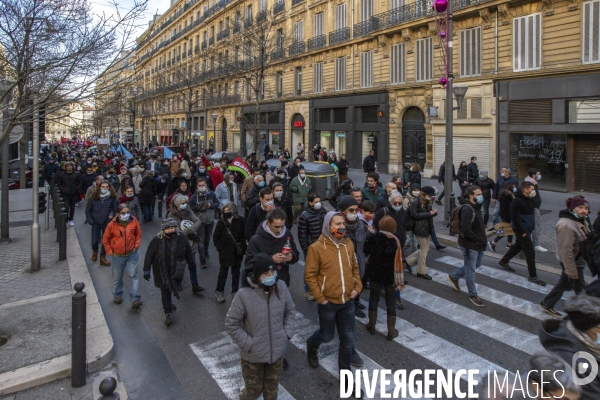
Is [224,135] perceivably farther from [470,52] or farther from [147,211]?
[147,211]

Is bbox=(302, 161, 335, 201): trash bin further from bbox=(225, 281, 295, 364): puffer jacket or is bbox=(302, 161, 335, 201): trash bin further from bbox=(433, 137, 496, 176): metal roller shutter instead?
bbox=(225, 281, 295, 364): puffer jacket

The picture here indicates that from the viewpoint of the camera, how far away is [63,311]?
241 inches

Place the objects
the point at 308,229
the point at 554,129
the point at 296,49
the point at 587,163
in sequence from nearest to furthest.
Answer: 1. the point at 308,229
2. the point at 587,163
3. the point at 554,129
4. the point at 296,49

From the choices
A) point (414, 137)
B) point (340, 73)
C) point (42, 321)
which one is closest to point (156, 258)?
point (42, 321)

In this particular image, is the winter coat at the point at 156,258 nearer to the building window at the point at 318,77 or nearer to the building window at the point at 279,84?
the building window at the point at 318,77

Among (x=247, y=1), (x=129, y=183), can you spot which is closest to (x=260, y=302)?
(x=129, y=183)

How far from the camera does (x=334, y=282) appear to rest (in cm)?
436

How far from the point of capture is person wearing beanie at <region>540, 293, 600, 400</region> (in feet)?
8.21

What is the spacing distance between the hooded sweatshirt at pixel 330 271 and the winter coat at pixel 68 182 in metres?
9.37

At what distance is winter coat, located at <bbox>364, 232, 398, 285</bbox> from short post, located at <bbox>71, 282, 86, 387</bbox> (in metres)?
3.13

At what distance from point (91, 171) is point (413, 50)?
17.4 m

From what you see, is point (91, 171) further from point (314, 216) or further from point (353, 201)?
point (353, 201)

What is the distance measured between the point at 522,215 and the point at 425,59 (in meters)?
17.2

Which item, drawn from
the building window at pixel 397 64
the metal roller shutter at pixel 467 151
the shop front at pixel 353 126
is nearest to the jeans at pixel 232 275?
the metal roller shutter at pixel 467 151
